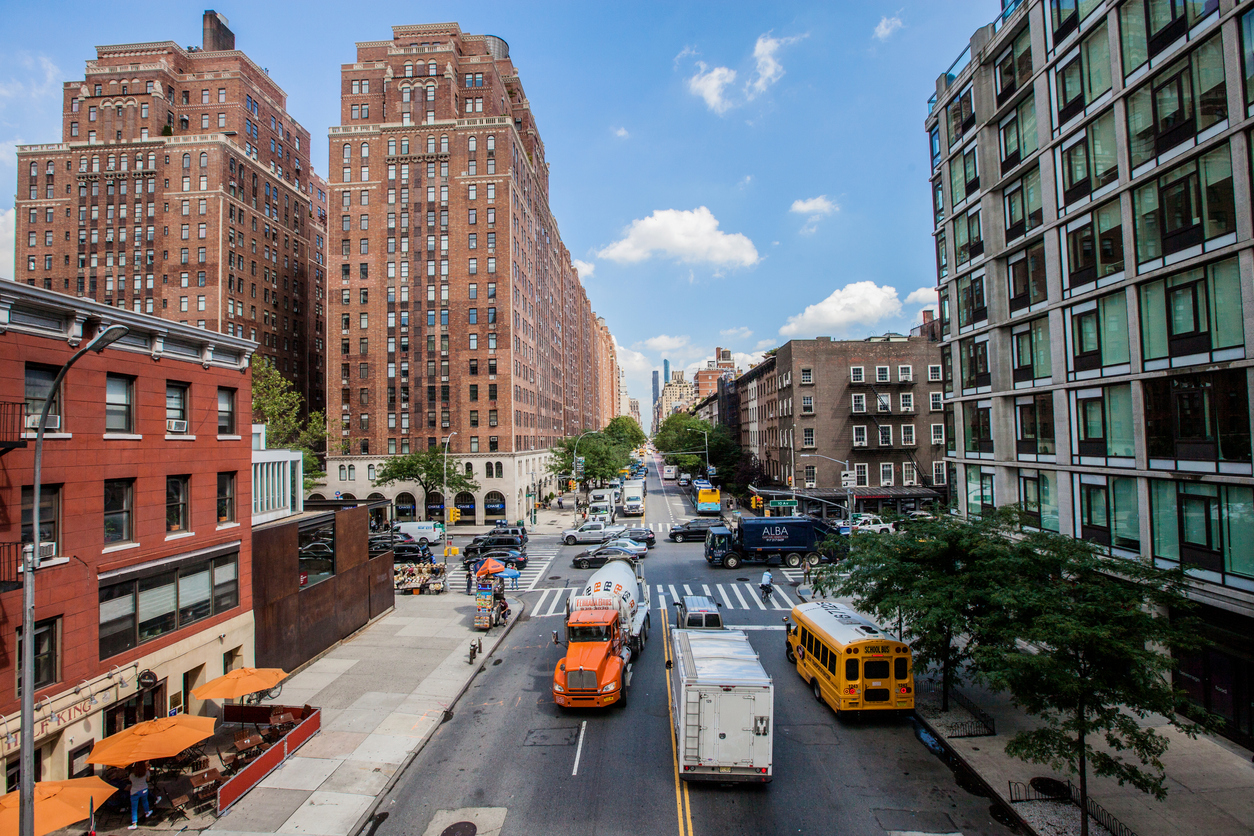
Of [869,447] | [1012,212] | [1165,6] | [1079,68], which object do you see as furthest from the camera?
→ [869,447]

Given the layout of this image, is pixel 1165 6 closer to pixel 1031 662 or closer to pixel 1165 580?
pixel 1165 580

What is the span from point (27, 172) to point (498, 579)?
268 feet

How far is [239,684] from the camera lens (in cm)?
1462

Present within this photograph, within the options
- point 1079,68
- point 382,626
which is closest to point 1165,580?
point 1079,68

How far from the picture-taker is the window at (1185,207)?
14.0m

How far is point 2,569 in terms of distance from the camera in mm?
11141

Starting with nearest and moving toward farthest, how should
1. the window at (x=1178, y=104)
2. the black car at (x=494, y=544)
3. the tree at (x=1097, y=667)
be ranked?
the tree at (x=1097, y=667) → the window at (x=1178, y=104) → the black car at (x=494, y=544)

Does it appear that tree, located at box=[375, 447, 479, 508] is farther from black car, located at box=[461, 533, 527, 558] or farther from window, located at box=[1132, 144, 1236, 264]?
window, located at box=[1132, 144, 1236, 264]

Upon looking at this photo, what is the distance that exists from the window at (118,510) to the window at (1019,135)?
98.6 ft

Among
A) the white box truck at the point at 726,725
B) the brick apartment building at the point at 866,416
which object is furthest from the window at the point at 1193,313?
the brick apartment building at the point at 866,416

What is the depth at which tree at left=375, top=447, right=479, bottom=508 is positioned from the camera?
167 feet

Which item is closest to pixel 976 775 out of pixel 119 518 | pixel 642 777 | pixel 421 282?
pixel 642 777

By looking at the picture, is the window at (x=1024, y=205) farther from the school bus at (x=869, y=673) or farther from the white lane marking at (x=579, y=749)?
the white lane marking at (x=579, y=749)

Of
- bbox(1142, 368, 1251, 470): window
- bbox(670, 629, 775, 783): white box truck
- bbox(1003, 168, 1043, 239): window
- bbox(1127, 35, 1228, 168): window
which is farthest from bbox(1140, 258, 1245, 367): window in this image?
bbox(670, 629, 775, 783): white box truck
